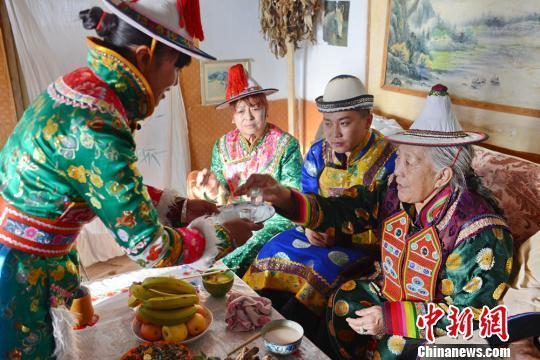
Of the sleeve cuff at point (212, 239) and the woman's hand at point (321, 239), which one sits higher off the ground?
the sleeve cuff at point (212, 239)

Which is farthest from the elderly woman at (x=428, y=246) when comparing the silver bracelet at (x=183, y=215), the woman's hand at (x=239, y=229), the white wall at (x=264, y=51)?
the white wall at (x=264, y=51)

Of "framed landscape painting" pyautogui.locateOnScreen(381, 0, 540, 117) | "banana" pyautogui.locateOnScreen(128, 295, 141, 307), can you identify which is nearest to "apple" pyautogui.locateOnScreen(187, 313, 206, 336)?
"banana" pyautogui.locateOnScreen(128, 295, 141, 307)

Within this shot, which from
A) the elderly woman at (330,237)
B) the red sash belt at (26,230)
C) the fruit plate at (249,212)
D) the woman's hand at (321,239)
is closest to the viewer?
the red sash belt at (26,230)

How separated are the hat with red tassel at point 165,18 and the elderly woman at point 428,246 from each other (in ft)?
2.60

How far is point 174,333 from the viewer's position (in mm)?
1458

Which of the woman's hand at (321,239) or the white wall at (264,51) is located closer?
the woman's hand at (321,239)

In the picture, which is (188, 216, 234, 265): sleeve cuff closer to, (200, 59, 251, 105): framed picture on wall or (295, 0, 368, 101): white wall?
(295, 0, 368, 101): white wall

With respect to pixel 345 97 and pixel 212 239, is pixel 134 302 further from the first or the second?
pixel 345 97

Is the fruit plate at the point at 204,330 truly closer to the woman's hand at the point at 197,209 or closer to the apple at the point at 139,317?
the apple at the point at 139,317

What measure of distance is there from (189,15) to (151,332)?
3.32 ft

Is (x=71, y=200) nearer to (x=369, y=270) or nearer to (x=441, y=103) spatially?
(x=441, y=103)

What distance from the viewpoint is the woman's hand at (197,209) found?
170 cm

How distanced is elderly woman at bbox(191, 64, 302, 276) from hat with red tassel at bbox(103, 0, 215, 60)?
1345mm

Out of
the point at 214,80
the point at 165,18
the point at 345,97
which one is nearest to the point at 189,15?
the point at 165,18
